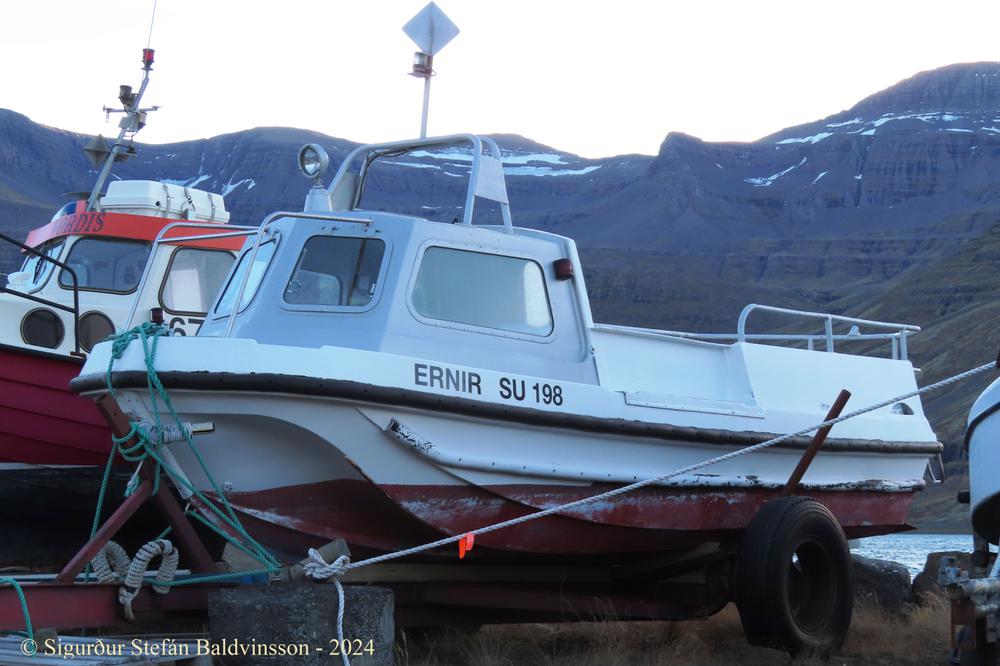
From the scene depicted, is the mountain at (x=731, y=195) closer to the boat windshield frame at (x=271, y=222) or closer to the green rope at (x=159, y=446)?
the boat windshield frame at (x=271, y=222)

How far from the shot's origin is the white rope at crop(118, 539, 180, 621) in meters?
6.05

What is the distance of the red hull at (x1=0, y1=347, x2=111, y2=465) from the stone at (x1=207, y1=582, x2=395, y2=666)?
4.00 meters

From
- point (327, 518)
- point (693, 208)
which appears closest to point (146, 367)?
point (327, 518)

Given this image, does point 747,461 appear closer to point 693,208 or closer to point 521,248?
point 521,248

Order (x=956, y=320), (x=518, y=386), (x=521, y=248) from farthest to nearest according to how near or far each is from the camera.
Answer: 1. (x=956, y=320)
2. (x=521, y=248)
3. (x=518, y=386)

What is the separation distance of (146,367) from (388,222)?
165 centimetres

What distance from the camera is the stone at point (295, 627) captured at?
564cm

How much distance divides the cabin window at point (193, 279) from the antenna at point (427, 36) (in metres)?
3.09

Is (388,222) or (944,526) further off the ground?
(388,222)

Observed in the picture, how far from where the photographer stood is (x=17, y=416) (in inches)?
362

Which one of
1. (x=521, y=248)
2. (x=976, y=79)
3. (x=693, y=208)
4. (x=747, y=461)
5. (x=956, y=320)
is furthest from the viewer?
(x=976, y=79)

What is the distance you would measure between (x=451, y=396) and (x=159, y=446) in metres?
1.54

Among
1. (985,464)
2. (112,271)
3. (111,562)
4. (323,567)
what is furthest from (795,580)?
(112,271)

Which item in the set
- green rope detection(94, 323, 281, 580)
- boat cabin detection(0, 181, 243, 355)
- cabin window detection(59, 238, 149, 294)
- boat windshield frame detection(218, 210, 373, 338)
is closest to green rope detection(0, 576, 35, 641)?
green rope detection(94, 323, 281, 580)
